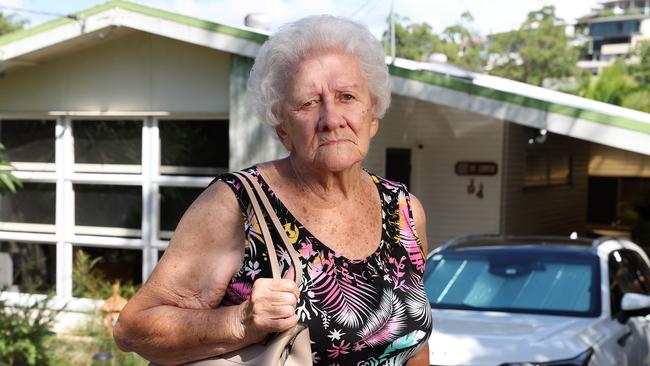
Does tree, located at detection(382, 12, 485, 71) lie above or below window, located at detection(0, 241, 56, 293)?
above

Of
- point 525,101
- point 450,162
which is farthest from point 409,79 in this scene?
point 450,162

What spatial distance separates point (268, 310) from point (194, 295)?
244 mm

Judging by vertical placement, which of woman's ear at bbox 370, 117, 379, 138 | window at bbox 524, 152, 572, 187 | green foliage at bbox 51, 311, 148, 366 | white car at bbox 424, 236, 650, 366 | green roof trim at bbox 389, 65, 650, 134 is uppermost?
green roof trim at bbox 389, 65, 650, 134

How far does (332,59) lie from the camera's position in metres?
2.34

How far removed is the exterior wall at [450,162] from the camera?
13.4 m

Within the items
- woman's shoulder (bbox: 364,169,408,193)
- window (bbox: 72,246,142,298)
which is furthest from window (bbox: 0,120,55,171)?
woman's shoulder (bbox: 364,169,408,193)

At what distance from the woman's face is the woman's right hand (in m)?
0.45

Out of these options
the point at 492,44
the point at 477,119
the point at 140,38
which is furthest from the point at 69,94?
the point at 492,44

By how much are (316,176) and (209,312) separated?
51 cm

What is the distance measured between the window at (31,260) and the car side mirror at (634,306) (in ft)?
25.6

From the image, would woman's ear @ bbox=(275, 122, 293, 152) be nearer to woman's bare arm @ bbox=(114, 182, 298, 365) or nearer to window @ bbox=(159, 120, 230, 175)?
woman's bare arm @ bbox=(114, 182, 298, 365)

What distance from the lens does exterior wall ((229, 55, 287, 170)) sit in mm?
9828

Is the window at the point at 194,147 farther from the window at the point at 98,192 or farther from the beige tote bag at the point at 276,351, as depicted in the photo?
the beige tote bag at the point at 276,351

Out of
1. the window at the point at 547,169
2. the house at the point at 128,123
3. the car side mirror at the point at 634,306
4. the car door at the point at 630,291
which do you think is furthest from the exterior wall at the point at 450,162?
the car side mirror at the point at 634,306
